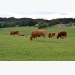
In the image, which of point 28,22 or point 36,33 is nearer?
point 28,22

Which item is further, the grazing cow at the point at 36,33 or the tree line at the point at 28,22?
the grazing cow at the point at 36,33

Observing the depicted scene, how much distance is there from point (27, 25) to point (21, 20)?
26 cm

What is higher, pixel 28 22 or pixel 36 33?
pixel 28 22

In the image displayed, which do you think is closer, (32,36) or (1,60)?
(1,60)

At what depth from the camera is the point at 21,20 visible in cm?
830

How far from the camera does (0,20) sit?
27.3 ft

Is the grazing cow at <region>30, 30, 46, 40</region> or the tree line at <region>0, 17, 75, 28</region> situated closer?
the tree line at <region>0, 17, 75, 28</region>

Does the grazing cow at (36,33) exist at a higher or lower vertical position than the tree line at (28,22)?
lower

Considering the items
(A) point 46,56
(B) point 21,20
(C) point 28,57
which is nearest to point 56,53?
(A) point 46,56

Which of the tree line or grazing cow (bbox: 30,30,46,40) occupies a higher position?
the tree line
